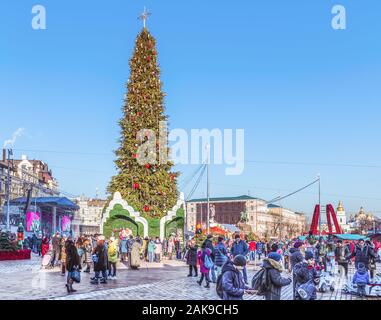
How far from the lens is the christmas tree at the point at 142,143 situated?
37000 mm

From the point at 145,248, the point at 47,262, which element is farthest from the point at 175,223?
the point at 47,262

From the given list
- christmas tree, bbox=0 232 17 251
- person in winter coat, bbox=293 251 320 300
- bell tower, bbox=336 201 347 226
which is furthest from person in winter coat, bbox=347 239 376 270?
bell tower, bbox=336 201 347 226

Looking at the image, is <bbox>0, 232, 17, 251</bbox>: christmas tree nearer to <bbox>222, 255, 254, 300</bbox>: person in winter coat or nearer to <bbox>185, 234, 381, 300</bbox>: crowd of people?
<bbox>185, 234, 381, 300</bbox>: crowd of people

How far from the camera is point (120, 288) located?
15.3m

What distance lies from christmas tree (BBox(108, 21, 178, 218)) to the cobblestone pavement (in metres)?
16.7

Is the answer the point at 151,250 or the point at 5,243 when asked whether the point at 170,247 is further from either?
the point at 5,243

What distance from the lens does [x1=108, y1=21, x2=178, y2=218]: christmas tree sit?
37000mm

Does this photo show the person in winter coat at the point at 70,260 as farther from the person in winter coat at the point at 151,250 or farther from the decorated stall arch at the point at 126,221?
the decorated stall arch at the point at 126,221

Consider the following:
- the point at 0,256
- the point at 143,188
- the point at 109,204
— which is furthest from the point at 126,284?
the point at 143,188

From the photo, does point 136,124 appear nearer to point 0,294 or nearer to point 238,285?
point 0,294

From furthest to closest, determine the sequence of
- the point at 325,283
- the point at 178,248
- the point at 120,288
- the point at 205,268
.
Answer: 1. the point at 178,248
2. the point at 205,268
3. the point at 325,283
4. the point at 120,288

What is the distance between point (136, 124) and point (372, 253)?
76.6 ft

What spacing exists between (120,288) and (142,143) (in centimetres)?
2383

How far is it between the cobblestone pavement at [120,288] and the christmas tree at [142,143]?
16.7 meters
